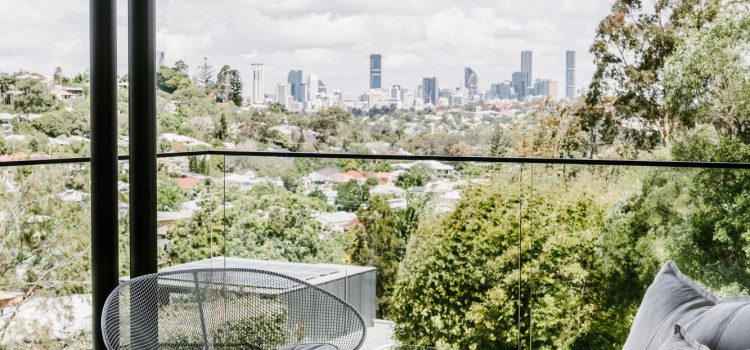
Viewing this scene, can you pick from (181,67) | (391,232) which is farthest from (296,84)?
(391,232)

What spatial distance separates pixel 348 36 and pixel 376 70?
1.48 ft

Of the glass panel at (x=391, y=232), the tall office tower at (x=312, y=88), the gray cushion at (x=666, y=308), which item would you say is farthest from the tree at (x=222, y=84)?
the gray cushion at (x=666, y=308)

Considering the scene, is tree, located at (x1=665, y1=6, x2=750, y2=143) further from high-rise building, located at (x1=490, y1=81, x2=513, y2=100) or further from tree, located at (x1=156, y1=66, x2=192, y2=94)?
tree, located at (x1=156, y1=66, x2=192, y2=94)

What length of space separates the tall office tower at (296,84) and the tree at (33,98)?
2.32m

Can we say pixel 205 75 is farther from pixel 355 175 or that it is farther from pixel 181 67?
pixel 355 175

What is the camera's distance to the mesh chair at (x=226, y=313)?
8.50 ft

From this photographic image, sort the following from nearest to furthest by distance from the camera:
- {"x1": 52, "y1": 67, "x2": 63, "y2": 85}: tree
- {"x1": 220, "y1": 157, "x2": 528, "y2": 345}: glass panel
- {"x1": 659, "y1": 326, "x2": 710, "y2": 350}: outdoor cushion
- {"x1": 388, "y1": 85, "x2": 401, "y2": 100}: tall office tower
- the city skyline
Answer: {"x1": 659, "y1": 326, "x2": 710, "y2": 350}: outdoor cushion < {"x1": 220, "y1": 157, "x2": 528, "y2": 345}: glass panel < {"x1": 52, "y1": 67, "x2": 63, "y2": 85}: tree < the city skyline < {"x1": 388, "y1": 85, "x2": 401, "y2": 100}: tall office tower

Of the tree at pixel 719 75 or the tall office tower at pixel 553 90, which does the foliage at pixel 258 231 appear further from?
the tree at pixel 719 75

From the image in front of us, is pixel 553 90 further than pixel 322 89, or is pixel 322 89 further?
pixel 322 89

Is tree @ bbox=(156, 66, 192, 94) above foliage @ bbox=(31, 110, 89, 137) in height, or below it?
above

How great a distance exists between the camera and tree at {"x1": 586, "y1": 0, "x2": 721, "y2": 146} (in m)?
7.27

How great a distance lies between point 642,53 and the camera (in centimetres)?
748

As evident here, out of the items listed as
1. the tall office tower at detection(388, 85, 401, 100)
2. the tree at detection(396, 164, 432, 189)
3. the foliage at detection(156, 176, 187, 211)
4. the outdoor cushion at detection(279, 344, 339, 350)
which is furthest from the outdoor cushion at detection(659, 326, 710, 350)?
the tall office tower at detection(388, 85, 401, 100)

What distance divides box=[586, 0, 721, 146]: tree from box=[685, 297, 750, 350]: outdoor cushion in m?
6.05
